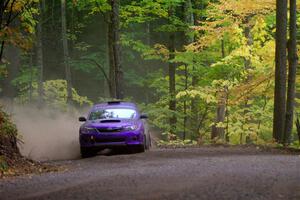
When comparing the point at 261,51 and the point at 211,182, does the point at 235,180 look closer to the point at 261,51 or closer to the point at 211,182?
the point at 211,182

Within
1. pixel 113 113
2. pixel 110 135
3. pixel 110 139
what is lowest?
pixel 110 139

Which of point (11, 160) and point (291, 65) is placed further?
point (291, 65)

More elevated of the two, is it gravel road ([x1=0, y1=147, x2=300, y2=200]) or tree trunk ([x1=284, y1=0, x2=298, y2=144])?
tree trunk ([x1=284, y1=0, x2=298, y2=144])

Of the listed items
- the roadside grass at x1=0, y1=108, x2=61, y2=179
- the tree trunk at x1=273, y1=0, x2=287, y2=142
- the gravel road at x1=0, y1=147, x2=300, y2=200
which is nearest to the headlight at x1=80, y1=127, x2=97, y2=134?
the roadside grass at x1=0, y1=108, x2=61, y2=179

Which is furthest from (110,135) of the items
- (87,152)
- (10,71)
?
(10,71)

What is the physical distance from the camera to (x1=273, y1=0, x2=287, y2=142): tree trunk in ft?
57.9

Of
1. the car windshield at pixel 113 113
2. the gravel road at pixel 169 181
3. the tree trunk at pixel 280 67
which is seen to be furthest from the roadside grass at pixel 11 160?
the tree trunk at pixel 280 67

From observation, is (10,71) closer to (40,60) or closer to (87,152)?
(40,60)

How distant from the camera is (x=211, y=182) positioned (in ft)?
29.1

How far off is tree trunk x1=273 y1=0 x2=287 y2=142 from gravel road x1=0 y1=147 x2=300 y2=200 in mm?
5395

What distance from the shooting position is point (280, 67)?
17.9 metres

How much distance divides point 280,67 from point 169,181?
10079 mm

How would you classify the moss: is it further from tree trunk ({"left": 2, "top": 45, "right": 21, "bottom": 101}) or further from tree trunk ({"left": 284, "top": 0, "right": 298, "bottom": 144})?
tree trunk ({"left": 2, "top": 45, "right": 21, "bottom": 101})

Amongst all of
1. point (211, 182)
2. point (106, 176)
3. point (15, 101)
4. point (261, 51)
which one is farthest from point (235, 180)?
point (15, 101)
